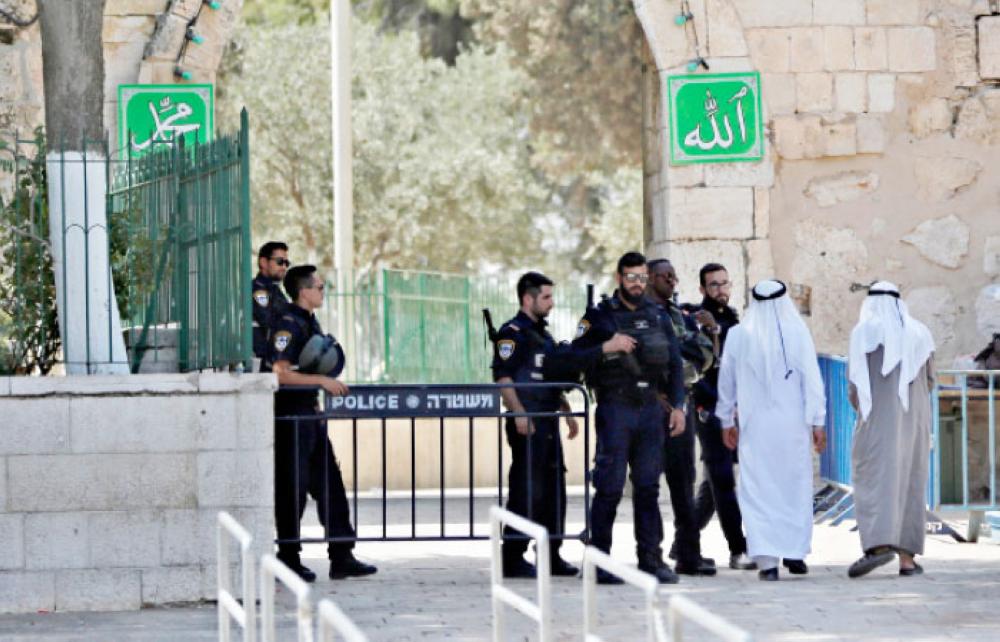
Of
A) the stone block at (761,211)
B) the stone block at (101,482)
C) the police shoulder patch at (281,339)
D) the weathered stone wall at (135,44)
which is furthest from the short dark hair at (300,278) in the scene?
the stone block at (761,211)

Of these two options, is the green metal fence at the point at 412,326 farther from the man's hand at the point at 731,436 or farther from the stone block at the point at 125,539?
the stone block at the point at 125,539

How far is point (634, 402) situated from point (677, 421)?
1.04 ft

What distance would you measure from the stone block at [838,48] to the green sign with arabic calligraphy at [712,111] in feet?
1.78

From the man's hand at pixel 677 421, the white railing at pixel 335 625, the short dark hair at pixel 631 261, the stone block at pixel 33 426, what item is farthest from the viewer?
the man's hand at pixel 677 421

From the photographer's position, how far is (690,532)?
10.3 meters

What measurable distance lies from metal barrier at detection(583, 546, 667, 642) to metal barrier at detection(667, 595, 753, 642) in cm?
12

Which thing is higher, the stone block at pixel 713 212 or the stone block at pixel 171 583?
the stone block at pixel 713 212

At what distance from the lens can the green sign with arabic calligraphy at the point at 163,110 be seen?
543 inches

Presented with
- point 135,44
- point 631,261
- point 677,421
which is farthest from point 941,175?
point 135,44

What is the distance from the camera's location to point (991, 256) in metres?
14.3

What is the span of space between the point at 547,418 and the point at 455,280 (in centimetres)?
815

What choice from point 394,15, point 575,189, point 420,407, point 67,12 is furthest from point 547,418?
point 394,15

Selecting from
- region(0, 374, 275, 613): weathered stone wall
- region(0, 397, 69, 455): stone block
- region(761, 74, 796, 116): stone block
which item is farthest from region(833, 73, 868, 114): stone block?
region(0, 397, 69, 455): stone block

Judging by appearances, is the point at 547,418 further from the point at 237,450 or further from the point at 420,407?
the point at 237,450
